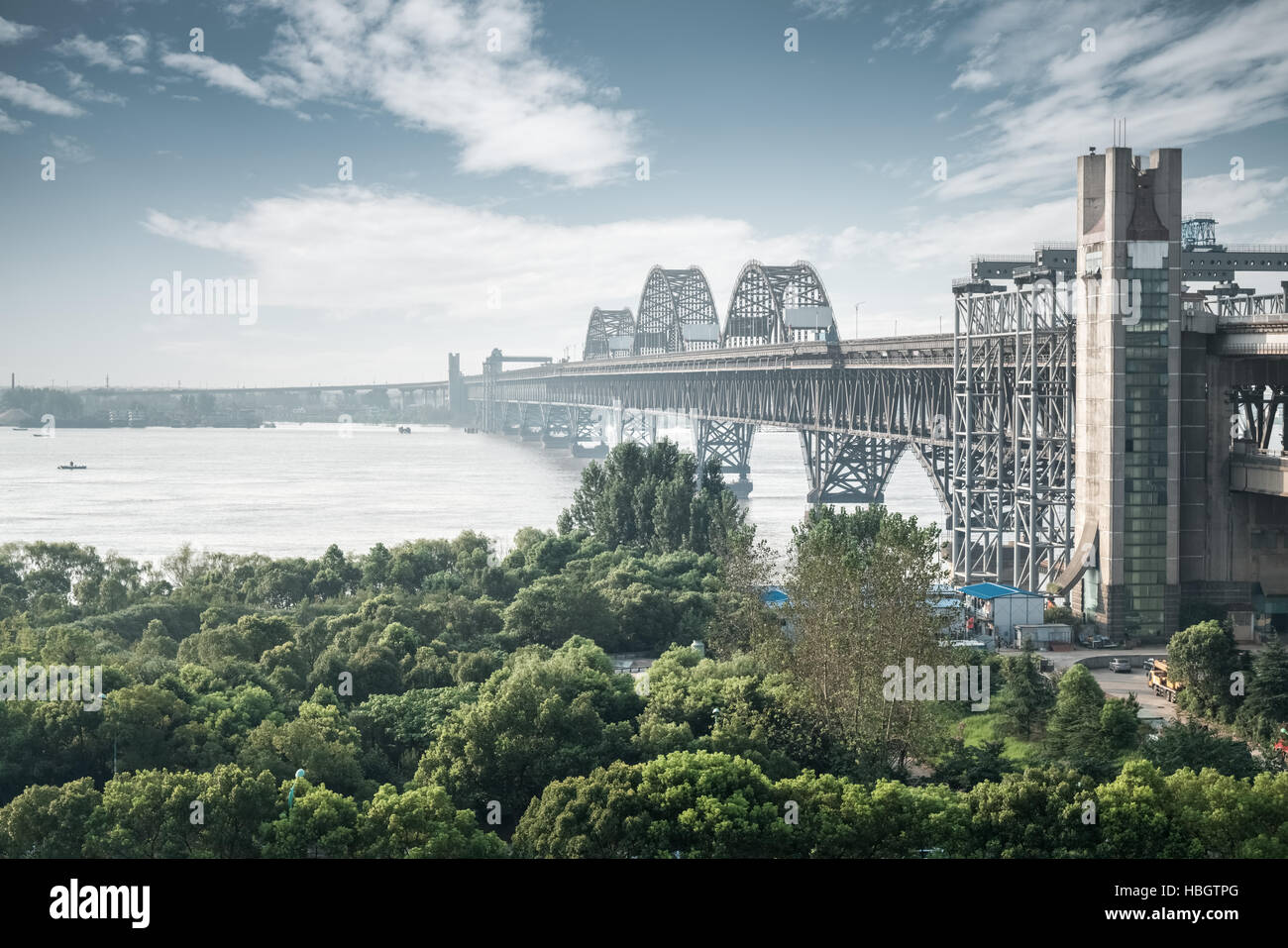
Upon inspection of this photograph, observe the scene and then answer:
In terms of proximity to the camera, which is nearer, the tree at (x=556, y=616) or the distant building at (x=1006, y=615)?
the tree at (x=556, y=616)

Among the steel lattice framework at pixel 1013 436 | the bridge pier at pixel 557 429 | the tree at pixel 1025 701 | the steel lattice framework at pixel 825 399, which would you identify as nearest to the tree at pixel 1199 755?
the tree at pixel 1025 701

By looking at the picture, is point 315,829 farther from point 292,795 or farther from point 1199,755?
point 1199,755

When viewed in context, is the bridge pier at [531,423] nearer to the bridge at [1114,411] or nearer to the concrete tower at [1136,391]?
the bridge at [1114,411]

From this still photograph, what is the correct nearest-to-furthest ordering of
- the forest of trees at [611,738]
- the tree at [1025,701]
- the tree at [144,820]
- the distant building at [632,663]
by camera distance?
1. the forest of trees at [611,738]
2. the tree at [144,820]
3. the tree at [1025,701]
4. the distant building at [632,663]

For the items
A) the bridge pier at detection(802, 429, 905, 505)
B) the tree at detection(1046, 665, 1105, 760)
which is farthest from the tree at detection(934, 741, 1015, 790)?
the bridge pier at detection(802, 429, 905, 505)

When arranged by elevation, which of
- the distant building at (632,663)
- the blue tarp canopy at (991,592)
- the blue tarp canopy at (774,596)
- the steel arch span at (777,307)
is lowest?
the distant building at (632,663)

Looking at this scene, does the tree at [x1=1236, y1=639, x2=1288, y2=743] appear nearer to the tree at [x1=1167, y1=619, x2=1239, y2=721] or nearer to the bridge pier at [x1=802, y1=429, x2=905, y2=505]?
the tree at [x1=1167, y1=619, x2=1239, y2=721]
